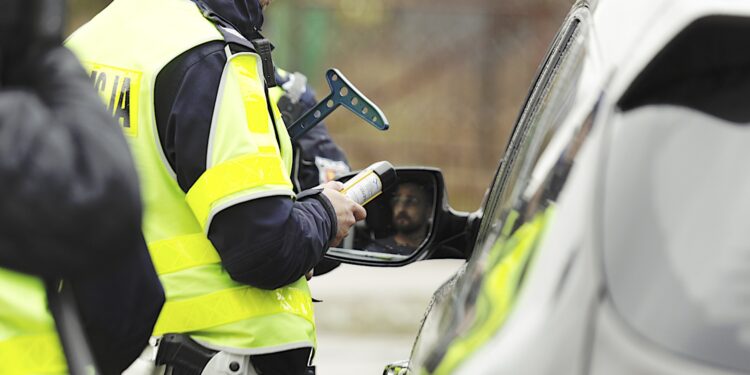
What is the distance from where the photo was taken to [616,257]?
1719 millimetres

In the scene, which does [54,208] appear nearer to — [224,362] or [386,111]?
[224,362]

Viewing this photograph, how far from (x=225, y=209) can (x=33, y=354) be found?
76cm

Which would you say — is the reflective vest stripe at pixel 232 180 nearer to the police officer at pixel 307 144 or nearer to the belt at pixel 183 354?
Answer: the belt at pixel 183 354

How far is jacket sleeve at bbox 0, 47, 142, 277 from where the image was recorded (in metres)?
1.64

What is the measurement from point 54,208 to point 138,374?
1.64 meters

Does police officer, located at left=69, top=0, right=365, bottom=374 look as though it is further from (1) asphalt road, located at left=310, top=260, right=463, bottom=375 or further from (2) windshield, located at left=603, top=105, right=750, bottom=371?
(1) asphalt road, located at left=310, top=260, right=463, bottom=375

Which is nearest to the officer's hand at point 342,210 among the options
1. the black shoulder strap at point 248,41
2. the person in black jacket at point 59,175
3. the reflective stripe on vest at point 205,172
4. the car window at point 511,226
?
the reflective stripe on vest at point 205,172

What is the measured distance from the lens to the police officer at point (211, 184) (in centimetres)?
287

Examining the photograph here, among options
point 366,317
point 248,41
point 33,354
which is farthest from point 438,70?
point 33,354

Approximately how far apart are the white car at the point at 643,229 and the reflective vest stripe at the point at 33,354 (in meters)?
0.63

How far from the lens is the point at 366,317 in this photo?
940cm

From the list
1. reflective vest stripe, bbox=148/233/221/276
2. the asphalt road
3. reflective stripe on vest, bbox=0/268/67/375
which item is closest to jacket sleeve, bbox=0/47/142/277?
reflective stripe on vest, bbox=0/268/67/375

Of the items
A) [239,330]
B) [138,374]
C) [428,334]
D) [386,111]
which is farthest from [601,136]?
[386,111]

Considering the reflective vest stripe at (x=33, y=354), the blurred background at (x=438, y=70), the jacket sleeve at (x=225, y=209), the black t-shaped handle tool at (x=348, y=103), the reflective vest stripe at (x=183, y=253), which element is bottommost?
the reflective vest stripe at (x=33, y=354)
